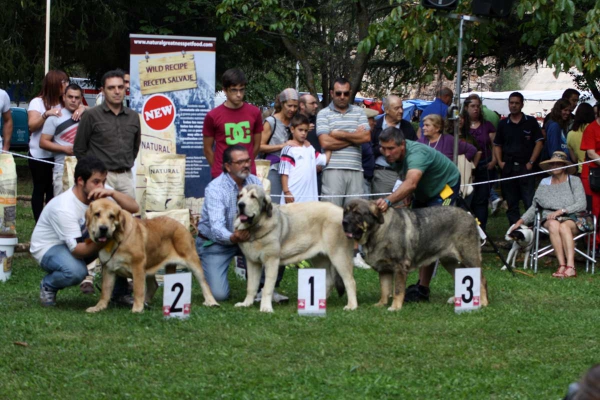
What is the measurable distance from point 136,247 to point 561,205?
225 inches

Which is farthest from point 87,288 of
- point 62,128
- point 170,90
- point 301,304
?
point 170,90

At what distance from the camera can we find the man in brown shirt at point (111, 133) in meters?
8.08

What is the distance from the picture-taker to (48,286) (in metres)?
7.53

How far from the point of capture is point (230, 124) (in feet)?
27.9

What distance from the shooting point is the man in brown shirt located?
8.08 meters

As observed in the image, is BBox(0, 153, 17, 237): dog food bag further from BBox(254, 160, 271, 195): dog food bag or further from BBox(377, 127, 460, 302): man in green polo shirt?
BBox(377, 127, 460, 302): man in green polo shirt

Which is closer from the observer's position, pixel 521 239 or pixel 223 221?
pixel 223 221

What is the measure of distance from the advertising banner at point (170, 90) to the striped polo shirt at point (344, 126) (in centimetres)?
164

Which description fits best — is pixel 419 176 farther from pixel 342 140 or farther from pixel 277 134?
pixel 277 134

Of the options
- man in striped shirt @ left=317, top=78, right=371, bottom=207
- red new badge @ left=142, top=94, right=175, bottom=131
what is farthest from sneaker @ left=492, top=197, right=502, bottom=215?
red new badge @ left=142, top=94, right=175, bottom=131

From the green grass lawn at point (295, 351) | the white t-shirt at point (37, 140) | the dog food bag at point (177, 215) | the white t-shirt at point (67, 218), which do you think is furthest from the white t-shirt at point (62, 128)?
the white t-shirt at point (67, 218)

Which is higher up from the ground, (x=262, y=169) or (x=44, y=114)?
(x=44, y=114)

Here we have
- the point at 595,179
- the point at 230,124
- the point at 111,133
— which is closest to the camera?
the point at 111,133

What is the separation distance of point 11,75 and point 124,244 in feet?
46.6
